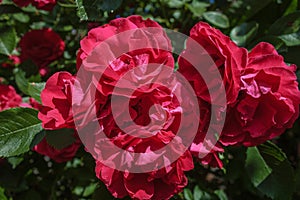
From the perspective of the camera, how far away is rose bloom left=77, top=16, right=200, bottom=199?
0.77 meters

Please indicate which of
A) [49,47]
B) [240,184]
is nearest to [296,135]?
[240,184]

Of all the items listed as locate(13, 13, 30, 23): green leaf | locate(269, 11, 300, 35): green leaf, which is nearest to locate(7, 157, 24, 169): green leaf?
locate(13, 13, 30, 23): green leaf

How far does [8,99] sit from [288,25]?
0.71 m

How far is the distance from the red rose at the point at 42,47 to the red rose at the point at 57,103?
58 centimetres

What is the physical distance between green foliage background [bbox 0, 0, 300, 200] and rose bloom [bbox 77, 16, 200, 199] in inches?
5.7

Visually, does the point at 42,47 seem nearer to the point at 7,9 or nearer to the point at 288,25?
the point at 7,9

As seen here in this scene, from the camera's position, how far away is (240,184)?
1614mm

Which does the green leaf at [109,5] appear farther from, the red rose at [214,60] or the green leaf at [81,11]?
the red rose at [214,60]

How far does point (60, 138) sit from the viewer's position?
994 millimetres

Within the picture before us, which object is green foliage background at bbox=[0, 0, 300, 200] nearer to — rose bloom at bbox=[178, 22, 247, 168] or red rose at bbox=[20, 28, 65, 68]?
red rose at bbox=[20, 28, 65, 68]

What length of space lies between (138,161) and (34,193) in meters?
0.72

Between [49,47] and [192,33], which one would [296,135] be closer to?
[49,47]

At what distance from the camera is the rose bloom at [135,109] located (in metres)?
0.77

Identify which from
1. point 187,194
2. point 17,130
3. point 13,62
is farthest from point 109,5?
point 13,62
